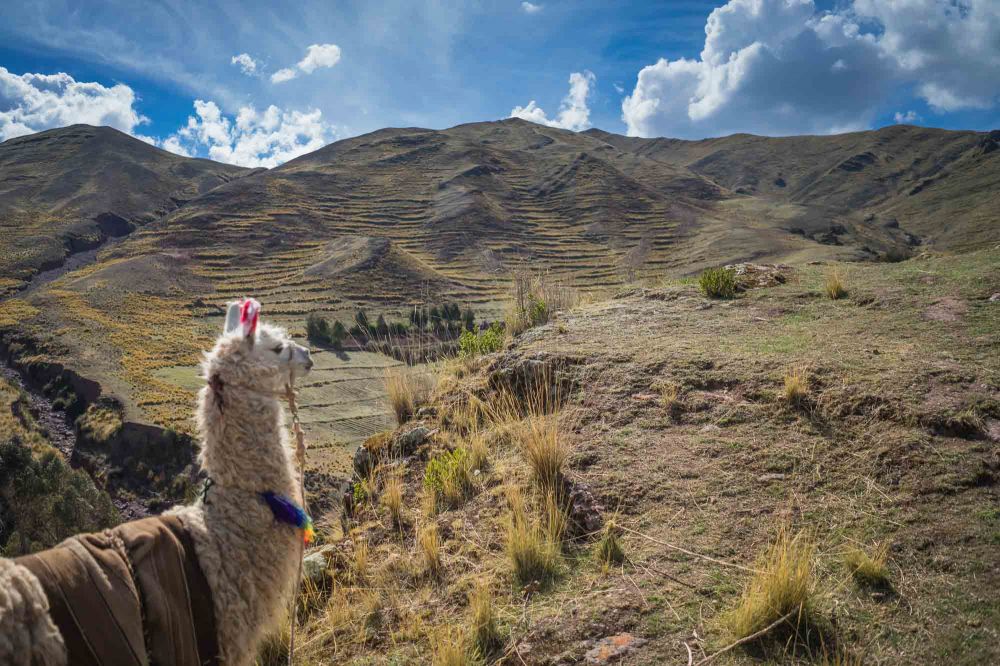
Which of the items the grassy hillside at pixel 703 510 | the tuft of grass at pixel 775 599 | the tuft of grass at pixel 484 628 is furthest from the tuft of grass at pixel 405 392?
the tuft of grass at pixel 775 599

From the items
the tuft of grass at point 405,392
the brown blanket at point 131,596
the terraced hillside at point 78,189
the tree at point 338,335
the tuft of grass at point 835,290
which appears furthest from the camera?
the terraced hillside at point 78,189

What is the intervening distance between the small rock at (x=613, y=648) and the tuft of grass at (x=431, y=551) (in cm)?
143

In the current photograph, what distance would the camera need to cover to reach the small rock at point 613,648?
268 centimetres

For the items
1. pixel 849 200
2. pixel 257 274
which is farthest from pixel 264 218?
pixel 849 200

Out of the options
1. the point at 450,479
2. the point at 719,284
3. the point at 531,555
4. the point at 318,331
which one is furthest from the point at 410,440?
the point at 318,331

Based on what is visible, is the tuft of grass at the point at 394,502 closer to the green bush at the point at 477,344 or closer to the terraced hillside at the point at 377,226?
the green bush at the point at 477,344

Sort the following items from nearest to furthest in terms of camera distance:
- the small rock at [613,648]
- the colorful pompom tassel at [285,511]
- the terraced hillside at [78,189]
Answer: the small rock at [613,648], the colorful pompom tassel at [285,511], the terraced hillside at [78,189]

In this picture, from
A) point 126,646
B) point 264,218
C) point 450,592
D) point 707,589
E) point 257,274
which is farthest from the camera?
point 264,218

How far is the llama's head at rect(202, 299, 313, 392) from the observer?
9.77 feet

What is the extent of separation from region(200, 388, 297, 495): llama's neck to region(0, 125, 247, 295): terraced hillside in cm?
9063

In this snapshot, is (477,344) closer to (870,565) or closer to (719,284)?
(719,284)

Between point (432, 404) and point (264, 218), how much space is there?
3937 inches

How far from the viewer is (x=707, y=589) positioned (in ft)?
A: 9.65

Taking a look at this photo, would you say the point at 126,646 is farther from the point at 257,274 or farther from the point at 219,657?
the point at 257,274
